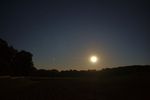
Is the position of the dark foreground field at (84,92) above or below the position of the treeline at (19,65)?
below

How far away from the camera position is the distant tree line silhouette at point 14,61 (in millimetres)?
61634

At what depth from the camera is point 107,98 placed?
18.3 metres

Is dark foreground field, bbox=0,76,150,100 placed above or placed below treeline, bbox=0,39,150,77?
below

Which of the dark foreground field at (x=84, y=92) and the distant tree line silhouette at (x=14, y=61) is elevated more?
the distant tree line silhouette at (x=14, y=61)

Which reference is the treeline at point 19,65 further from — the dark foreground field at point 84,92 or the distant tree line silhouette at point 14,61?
the dark foreground field at point 84,92

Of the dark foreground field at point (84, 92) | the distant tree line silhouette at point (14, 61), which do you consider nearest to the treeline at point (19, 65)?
the distant tree line silhouette at point (14, 61)

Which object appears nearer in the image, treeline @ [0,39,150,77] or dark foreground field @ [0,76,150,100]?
dark foreground field @ [0,76,150,100]

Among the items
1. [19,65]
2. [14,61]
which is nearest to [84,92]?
[14,61]

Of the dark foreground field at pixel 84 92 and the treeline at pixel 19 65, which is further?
the treeline at pixel 19 65

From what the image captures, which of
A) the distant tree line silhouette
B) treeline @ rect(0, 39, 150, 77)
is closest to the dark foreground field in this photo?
treeline @ rect(0, 39, 150, 77)

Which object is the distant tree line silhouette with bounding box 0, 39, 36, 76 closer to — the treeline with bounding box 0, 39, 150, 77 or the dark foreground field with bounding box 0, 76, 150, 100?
the treeline with bounding box 0, 39, 150, 77

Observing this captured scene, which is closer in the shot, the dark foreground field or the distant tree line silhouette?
the dark foreground field

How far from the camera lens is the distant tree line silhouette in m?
61.6

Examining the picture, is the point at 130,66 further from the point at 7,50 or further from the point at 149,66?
the point at 7,50
